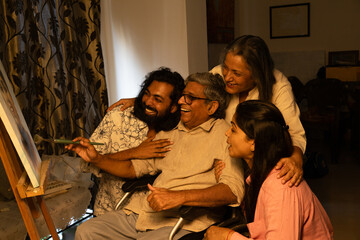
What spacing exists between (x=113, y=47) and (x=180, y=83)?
5.82 feet

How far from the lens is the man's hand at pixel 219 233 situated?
1.48 m

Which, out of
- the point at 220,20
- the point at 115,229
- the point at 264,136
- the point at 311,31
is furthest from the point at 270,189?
the point at 311,31

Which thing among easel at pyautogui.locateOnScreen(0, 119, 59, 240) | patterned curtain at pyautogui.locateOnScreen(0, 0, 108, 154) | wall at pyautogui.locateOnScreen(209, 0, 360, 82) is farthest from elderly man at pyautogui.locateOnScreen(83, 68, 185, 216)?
wall at pyautogui.locateOnScreen(209, 0, 360, 82)

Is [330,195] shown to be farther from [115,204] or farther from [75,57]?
[75,57]

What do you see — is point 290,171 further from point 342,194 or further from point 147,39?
point 342,194

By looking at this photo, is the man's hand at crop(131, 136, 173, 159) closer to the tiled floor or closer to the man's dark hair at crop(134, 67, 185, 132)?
the man's dark hair at crop(134, 67, 185, 132)

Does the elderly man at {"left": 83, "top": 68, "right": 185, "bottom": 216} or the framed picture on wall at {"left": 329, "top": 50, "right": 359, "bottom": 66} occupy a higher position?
the framed picture on wall at {"left": 329, "top": 50, "right": 359, "bottom": 66}

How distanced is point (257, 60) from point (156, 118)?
0.65 m

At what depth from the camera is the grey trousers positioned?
183 centimetres

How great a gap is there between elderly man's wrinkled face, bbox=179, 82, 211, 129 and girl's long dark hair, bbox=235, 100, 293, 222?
1.65 feet

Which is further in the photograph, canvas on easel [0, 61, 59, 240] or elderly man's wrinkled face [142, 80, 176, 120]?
elderly man's wrinkled face [142, 80, 176, 120]

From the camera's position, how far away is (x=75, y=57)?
11.1 feet

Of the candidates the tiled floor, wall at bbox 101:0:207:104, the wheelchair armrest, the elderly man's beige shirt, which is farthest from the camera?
wall at bbox 101:0:207:104

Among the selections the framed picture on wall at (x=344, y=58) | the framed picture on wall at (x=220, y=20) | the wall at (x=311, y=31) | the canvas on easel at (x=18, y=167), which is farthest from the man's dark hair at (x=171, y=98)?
the framed picture on wall at (x=344, y=58)
